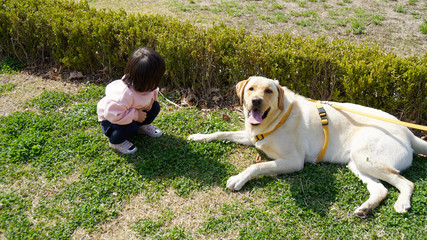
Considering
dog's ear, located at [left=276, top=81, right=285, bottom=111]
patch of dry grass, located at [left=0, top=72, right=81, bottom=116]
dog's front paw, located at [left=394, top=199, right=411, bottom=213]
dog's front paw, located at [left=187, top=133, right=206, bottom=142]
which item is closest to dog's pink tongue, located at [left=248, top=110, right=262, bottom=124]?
dog's ear, located at [left=276, top=81, right=285, bottom=111]

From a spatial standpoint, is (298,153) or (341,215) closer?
(341,215)

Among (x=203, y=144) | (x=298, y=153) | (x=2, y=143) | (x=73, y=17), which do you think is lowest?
(x=2, y=143)

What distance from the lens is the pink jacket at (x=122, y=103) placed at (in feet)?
13.7

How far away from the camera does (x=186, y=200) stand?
3.94 metres

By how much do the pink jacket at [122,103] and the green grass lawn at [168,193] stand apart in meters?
0.63

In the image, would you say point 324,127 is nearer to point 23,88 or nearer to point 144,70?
point 144,70

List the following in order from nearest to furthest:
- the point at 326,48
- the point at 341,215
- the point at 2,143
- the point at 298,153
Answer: the point at 341,215 → the point at 298,153 → the point at 2,143 → the point at 326,48

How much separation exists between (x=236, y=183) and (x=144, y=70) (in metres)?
1.87

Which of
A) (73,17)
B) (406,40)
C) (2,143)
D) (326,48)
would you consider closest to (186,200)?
(2,143)

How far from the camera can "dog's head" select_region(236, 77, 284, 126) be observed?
4.07m

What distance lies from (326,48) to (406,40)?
12.2ft

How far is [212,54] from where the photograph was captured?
572 centimetres

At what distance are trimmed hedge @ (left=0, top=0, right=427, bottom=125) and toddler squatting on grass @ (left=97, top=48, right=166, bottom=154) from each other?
1625 mm

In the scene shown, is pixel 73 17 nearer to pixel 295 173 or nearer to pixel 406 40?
pixel 295 173
